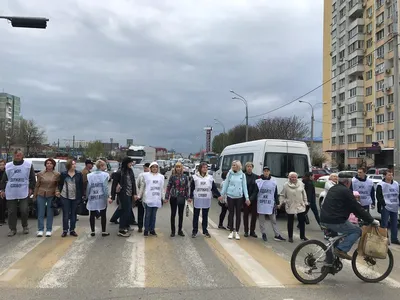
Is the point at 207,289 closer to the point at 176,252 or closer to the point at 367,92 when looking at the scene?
the point at 176,252

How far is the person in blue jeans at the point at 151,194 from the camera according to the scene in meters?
9.17

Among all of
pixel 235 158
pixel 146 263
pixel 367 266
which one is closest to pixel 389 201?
pixel 367 266

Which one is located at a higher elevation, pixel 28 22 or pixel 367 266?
pixel 28 22

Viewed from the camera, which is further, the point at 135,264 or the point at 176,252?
the point at 176,252

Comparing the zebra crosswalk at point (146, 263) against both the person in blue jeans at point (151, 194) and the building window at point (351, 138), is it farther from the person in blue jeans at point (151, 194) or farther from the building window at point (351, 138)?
the building window at point (351, 138)

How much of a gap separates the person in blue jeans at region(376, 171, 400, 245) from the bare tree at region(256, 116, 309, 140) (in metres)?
45.7

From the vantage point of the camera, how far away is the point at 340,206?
236 inches

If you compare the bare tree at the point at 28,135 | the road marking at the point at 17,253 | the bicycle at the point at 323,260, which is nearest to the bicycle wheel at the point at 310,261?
the bicycle at the point at 323,260

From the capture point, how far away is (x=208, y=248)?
26.7ft

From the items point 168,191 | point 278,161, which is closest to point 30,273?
point 168,191

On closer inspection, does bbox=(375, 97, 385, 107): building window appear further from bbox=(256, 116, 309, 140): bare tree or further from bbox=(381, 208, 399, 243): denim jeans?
bbox=(381, 208, 399, 243): denim jeans

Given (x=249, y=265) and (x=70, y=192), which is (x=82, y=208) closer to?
(x=70, y=192)

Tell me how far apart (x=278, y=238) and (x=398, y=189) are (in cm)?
314

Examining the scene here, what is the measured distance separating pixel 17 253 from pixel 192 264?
3.21 m
